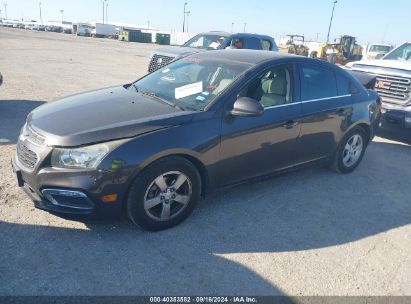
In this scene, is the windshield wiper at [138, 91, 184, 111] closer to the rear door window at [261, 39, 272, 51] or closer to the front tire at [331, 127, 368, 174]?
the front tire at [331, 127, 368, 174]

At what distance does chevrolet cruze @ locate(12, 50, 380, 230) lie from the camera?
3.02 metres

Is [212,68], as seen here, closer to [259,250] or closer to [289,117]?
[289,117]

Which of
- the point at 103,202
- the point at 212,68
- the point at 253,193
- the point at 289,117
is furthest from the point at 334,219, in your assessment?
the point at 103,202

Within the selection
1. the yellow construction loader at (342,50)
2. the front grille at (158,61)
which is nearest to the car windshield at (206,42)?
the front grille at (158,61)

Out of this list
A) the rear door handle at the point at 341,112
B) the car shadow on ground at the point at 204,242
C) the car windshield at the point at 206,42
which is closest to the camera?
the car shadow on ground at the point at 204,242

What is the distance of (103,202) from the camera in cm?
306

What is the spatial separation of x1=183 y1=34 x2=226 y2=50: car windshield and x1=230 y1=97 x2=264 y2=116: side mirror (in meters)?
8.11

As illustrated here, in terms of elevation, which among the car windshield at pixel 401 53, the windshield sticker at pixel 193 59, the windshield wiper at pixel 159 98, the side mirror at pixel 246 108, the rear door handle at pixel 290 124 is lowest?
the rear door handle at pixel 290 124

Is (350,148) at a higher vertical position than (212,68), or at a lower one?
lower

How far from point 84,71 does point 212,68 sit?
1138 cm

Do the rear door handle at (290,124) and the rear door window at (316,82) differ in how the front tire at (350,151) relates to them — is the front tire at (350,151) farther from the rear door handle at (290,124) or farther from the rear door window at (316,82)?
the rear door handle at (290,124)

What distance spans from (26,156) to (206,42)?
9.40 metres

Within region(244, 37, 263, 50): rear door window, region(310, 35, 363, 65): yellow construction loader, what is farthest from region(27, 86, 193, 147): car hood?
region(310, 35, 363, 65): yellow construction loader

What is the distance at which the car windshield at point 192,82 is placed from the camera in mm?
3738
